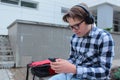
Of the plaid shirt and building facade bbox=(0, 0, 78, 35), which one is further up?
building facade bbox=(0, 0, 78, 35)

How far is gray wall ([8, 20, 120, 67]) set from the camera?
22.2ft

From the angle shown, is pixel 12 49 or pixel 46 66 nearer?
pixel 46 66

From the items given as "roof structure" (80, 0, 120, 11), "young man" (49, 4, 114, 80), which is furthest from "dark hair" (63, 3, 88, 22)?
"roof structure" (80, 0, 120, 11)

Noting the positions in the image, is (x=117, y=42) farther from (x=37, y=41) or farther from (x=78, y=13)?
(x=78, y=13)

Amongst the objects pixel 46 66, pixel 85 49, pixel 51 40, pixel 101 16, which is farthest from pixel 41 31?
pixel 101 16

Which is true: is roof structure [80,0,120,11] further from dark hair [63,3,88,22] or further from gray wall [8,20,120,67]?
dark hair [63,3,88,22]

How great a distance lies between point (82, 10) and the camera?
5.43ft

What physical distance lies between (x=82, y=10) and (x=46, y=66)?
0.98 metres

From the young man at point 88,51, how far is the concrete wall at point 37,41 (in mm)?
5052

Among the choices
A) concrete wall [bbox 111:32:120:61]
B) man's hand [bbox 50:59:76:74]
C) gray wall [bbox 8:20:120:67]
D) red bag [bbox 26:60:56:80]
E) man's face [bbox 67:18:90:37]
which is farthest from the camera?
concrete wall [bbox 111:32:120:61]

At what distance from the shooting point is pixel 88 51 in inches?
69.4

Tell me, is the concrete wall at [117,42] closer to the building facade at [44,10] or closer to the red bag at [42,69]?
the building facade at [44,10]

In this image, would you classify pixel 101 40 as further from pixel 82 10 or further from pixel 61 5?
pixel 61 5

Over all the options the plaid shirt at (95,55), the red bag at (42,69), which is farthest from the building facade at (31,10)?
the plaid shirt at (95,55)
